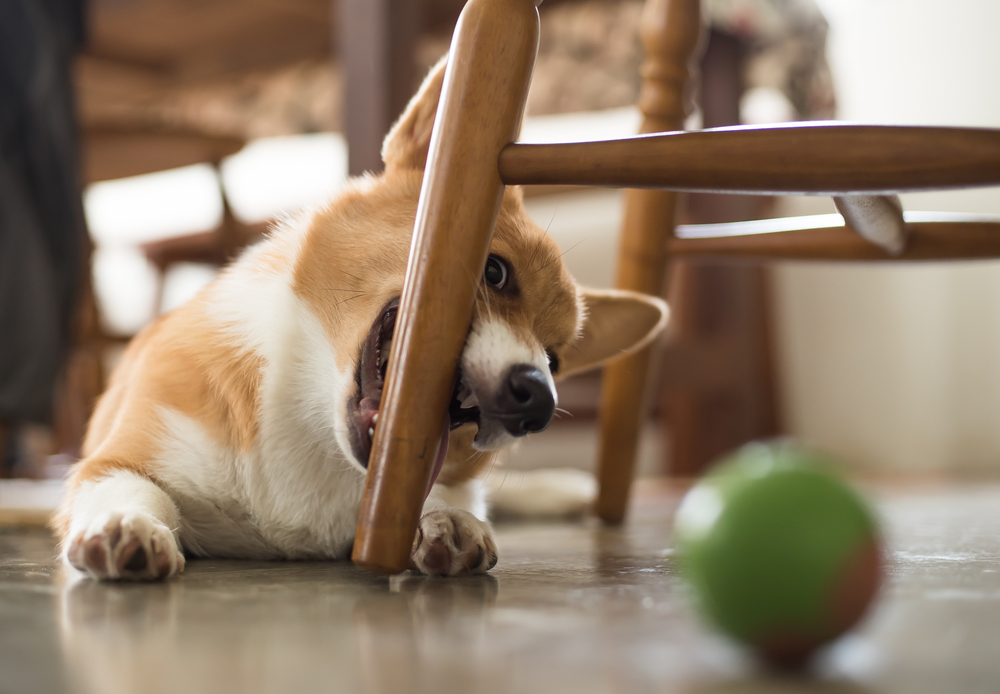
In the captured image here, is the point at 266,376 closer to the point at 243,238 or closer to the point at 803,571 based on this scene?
the point at 803,571

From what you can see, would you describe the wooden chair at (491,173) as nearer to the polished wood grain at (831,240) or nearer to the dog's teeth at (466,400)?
the dog's teeth at (466,400)

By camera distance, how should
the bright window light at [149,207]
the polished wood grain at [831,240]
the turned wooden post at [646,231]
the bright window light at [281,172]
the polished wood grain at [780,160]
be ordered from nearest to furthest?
the polished wood grain at [780,160] < the polished wood grain at [831,240] < the turned wooden post at [646,231] < the bright window light at [281,172] < the bright window light at [149,207]

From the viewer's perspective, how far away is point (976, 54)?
3.61 meters

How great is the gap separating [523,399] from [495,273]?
0.25 metres

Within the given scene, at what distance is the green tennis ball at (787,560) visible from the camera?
1.86ft

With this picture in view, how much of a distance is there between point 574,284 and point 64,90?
2.02 m

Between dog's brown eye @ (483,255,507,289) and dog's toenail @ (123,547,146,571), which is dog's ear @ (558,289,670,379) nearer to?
dog's brown eye @ (483,255,507,289)

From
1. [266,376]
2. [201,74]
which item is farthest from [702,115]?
[266,376]

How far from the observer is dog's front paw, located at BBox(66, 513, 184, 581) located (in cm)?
90

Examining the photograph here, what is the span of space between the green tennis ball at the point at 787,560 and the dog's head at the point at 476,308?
39 centimetres

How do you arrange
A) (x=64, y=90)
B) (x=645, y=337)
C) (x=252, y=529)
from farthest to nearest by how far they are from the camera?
(x=64, y=90), (x=645, y=337), (x=252, y=529)

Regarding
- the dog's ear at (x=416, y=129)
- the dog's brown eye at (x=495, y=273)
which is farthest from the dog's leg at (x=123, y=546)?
the dog's ear at (x=416, y=129)

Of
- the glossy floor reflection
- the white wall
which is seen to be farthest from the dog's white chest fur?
the white wall

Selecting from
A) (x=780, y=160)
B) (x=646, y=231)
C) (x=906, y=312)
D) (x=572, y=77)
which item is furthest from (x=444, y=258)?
(x=906, y=312)
